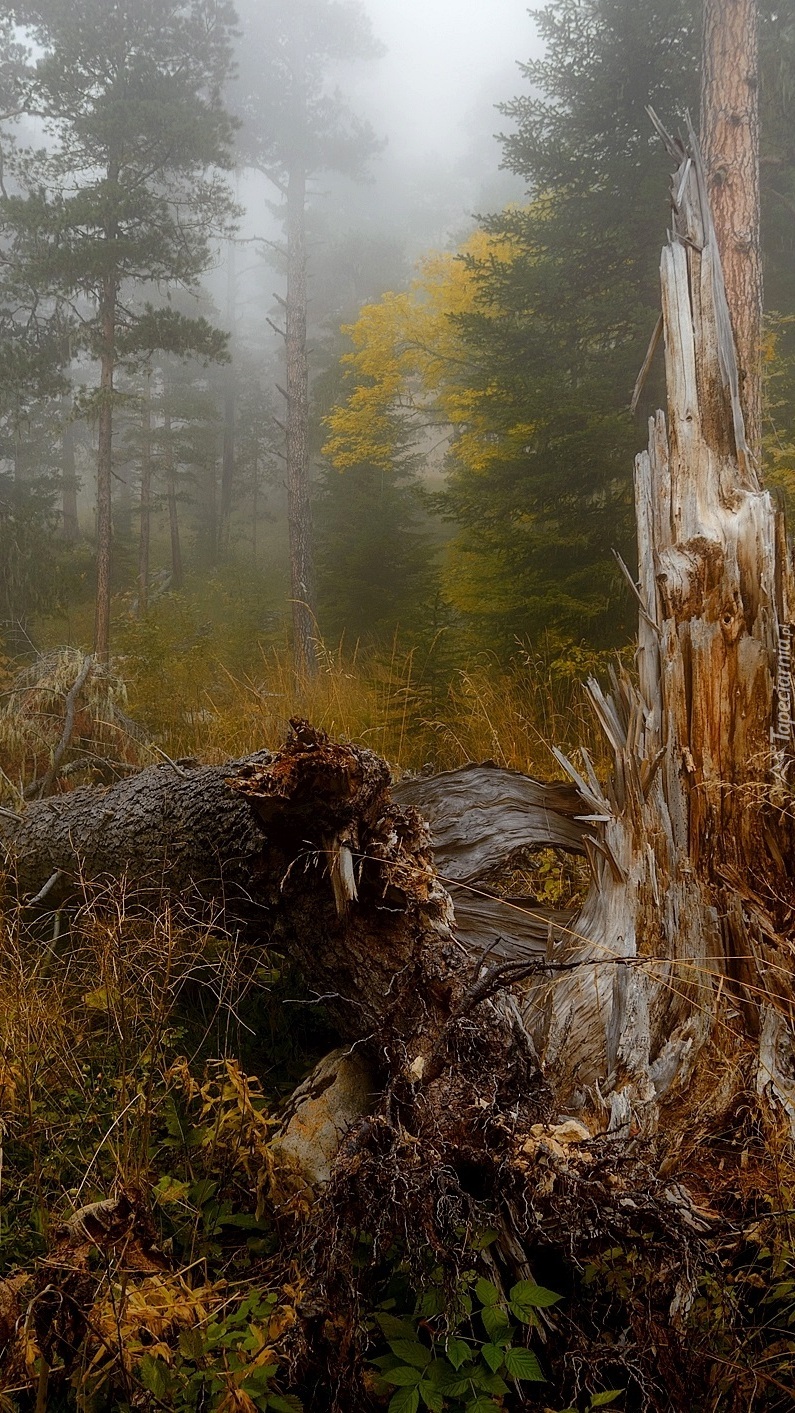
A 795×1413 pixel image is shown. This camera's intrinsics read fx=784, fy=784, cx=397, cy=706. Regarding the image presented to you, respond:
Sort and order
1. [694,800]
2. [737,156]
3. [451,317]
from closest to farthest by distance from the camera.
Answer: [694,800] → [737,156] → [451,317]

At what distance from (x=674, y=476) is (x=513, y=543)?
4508mm

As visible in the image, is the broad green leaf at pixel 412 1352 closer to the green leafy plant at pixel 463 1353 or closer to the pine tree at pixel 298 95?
the green leafy plant at pixel 463 1353

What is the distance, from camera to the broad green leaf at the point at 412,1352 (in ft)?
4.46

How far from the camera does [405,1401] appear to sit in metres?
1.29

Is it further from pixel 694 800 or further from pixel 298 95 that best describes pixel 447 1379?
pixel 298 95

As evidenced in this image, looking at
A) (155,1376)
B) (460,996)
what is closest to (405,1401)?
(155,1376)

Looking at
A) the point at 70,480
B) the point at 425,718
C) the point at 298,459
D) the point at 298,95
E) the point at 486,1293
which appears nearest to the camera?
the point at 486,1293

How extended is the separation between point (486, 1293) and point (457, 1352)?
0.10 meters

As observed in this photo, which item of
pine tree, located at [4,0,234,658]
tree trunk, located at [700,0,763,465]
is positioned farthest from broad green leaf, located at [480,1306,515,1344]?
pine tree, located at [4,0,234,658]

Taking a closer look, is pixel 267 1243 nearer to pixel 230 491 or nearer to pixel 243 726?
pixel 243 726

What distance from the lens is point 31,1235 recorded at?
1.87 metres

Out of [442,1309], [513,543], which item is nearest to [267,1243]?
[442,1309]

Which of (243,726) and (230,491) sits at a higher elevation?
(230,491)

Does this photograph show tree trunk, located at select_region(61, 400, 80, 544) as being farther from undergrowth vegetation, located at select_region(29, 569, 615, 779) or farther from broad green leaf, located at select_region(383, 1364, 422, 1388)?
broad green leaf, located at select_region(383, 1364, 422, 1388)
